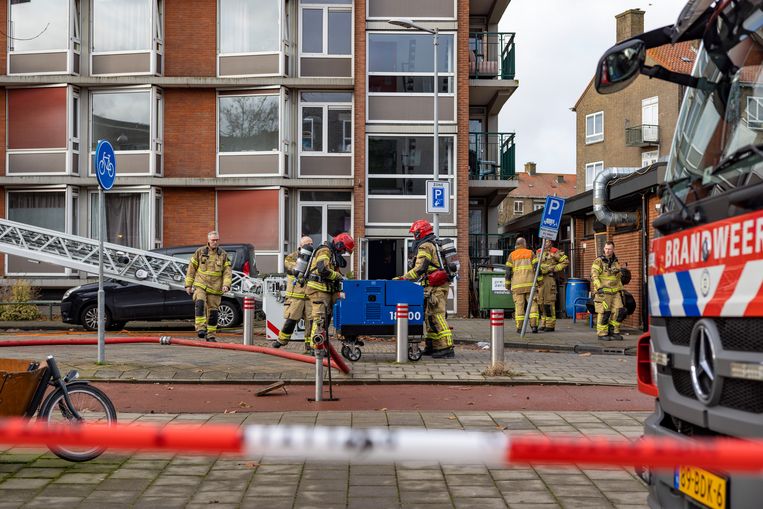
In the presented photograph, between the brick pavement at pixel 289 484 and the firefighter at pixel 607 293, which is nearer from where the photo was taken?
the brick pavement at pixel 289 484

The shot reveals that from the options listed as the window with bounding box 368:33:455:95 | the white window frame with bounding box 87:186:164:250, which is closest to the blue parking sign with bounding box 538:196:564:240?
the window with bounding box 368:33:455:95

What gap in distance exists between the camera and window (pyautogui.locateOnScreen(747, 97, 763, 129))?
3643mm

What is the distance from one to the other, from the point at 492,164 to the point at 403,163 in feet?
11.5

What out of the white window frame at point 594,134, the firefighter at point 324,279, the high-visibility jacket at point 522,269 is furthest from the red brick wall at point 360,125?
the white window frame at point 594,134

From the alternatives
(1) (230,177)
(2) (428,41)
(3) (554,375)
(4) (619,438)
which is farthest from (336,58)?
(4) (619,438)

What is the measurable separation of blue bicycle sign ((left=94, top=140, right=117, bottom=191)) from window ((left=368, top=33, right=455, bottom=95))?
16.2 meters

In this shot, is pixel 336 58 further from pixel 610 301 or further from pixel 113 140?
pixel 610 301

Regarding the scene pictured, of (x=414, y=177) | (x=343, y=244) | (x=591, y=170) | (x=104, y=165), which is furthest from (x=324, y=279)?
(x=591, y=170)

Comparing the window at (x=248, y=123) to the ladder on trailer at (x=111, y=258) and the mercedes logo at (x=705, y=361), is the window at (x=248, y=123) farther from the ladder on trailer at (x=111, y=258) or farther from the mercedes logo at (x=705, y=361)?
the mercedes logo at (x=705, y=361)

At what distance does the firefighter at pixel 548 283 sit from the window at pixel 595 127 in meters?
31.0

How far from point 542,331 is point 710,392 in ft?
51.2

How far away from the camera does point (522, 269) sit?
58.9 feet

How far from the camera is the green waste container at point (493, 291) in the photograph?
23.1 meters

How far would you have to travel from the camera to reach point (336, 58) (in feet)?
88.6
